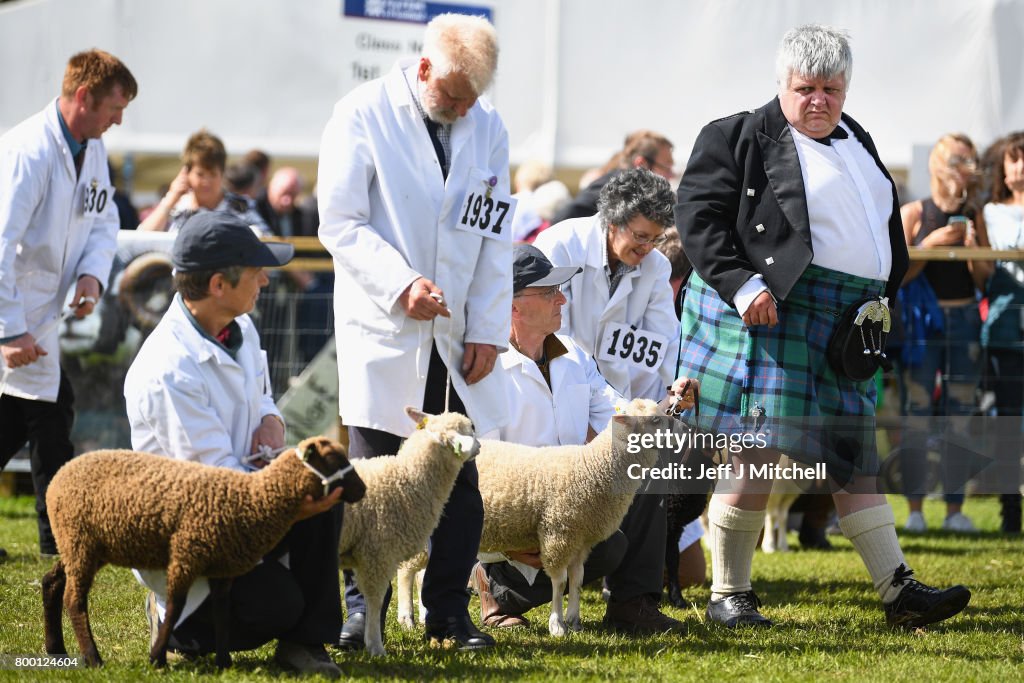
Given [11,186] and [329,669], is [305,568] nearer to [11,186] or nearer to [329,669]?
[329,669]

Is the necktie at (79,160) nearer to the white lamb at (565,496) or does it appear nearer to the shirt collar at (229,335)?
the shirt collar at (229,335)

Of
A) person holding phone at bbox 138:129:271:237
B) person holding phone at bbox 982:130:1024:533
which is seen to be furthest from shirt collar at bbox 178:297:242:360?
person holding phone at bbox 982:130:1024:533

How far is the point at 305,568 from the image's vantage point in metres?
4.09

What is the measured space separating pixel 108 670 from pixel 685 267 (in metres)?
3.68

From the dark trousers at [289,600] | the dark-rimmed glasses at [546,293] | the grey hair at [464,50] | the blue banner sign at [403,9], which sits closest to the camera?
the dark trousers at [289,600]

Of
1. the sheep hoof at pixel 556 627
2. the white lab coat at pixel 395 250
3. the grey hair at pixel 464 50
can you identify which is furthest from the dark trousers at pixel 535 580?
the grey hair at pixel 464 50

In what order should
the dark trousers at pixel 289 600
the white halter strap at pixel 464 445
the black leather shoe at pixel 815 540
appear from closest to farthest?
1. the dark trousers at pixel 289 600
2. the white halter strap at pixel 464 445
3. the black leather shoe at pixel 815 540

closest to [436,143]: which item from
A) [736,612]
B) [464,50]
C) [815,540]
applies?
[464,50]

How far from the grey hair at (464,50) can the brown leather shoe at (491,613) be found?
1.91 metres

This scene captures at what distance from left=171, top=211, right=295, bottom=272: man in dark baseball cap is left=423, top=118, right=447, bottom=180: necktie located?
68 centimetres

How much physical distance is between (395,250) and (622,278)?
69.0 inches

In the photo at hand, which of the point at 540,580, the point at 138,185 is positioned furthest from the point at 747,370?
the point at 138,185

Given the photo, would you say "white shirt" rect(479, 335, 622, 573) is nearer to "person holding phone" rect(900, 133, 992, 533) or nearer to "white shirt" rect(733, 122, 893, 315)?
"white shirt" rect(733, 122, 893, 315)

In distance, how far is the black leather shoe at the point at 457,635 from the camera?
4.55m
